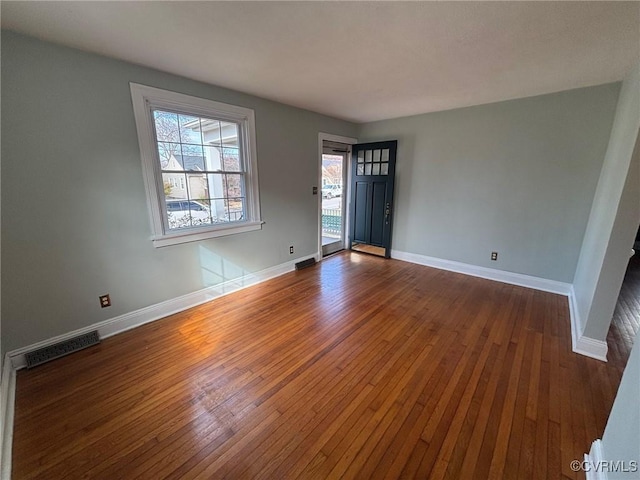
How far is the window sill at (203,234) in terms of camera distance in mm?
2635

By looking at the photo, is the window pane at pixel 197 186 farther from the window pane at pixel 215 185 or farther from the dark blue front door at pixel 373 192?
the dark blue front door at pixel 373 192

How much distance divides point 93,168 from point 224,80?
1495 millimetres

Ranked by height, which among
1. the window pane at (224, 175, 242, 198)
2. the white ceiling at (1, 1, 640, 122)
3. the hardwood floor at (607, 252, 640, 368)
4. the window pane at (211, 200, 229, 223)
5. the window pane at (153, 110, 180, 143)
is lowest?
the hardwood floor at (607, 252, 640, 368)

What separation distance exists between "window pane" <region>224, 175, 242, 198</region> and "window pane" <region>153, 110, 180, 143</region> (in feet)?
2.23

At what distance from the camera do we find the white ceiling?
1531mm

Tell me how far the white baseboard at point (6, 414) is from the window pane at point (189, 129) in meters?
2.31

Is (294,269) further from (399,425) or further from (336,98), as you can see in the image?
(399,425)

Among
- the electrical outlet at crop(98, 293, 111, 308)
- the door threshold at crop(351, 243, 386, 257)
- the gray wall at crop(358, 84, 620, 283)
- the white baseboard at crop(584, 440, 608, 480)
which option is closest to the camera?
the white baseboard at crop(584, 440, 608, 480)

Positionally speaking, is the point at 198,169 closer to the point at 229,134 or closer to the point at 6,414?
the point at 229,134

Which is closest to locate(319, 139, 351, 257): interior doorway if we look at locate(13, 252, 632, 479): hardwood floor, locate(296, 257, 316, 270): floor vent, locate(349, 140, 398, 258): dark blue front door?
locate(349, 140, 398, 258): dark blue front door

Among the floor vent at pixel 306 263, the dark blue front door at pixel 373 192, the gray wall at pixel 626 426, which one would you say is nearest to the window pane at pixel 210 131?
the floor vent at pixel 306 263

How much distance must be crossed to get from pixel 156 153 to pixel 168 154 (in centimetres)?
13

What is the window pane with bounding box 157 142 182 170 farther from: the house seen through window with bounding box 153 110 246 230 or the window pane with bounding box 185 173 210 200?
the window pane with bounding box 185 173 210 200

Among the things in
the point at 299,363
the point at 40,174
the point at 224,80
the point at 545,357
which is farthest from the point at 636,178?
the point at 40,174
